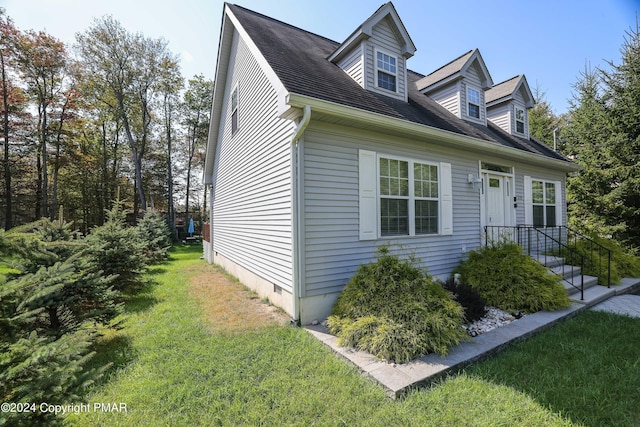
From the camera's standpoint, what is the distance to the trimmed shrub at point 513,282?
187 inches

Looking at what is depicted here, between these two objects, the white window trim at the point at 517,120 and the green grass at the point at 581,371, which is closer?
the green grass at the point at 581,371

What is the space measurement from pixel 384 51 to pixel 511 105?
5.70 metres

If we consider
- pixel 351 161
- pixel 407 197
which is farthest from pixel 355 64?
pixel 407 197

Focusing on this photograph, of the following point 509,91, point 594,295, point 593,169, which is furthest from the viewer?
point 593,169

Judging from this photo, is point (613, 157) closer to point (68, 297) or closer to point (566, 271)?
point (566, 271)

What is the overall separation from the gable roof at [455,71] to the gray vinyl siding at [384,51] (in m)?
2.00

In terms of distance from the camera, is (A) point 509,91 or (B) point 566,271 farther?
(A) point 509,91

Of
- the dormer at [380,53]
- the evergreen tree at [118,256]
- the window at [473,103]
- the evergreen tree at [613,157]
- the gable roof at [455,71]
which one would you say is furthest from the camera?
the evergreen tree at [613,157]

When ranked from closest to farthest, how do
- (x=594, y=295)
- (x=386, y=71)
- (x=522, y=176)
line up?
(x=594, y=295)
(x=386, y=71)
(x=522, y=176)

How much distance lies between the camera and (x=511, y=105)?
9.30 meters

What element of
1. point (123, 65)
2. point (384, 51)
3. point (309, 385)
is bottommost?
point (309, 385)

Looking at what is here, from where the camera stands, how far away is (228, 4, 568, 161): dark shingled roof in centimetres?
480

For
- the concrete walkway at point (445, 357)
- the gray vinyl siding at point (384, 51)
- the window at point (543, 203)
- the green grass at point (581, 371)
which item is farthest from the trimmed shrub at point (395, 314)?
the window at point (543, 203)

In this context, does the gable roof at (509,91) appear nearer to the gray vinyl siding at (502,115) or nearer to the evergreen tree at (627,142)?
the gray vinyl siding at (502,115)
